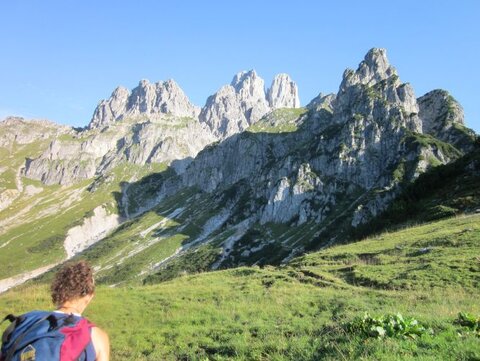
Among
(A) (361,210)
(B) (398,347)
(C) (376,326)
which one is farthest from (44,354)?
(A) (361,210)

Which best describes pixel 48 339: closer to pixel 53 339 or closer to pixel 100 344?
pixel 53 339

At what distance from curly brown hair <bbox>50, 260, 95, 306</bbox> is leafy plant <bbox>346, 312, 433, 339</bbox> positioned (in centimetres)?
895

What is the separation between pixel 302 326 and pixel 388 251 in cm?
2070

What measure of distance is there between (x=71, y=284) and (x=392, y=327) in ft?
32.3

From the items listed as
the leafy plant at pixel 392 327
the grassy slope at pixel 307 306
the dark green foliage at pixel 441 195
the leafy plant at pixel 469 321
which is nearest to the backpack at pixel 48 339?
the grassy slope at pixel 307 306

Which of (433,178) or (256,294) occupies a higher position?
(433,178)

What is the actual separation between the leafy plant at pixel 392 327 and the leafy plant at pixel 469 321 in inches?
54.5

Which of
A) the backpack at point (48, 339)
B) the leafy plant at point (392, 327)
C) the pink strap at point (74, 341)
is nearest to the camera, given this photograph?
the backpack at point (48, 339)

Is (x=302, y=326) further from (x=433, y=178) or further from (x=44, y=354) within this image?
(x=433, y=178)

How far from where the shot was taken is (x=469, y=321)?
13531 mm

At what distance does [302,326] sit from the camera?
18.5m

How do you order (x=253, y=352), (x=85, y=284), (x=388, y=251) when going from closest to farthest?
(x=85, y=284) → (x=253, y=352) → (x=388, y=251)

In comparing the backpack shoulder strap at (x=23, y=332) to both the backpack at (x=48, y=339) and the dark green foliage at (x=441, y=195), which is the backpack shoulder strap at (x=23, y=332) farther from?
the dark green foliage at (x=441, y=195)

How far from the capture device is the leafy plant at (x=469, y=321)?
1301 cm
